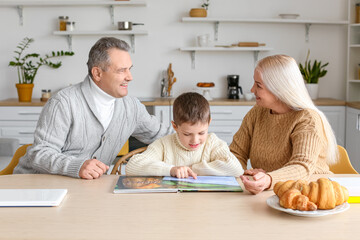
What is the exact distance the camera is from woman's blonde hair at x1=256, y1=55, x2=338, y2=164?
2.05 metres

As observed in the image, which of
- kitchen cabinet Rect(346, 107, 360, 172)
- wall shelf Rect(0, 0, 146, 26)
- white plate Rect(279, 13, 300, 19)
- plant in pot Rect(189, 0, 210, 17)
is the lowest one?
kitchen cabinet Rect(346, 107, 360, 172)

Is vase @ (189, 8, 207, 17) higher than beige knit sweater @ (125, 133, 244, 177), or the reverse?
vase @ (189, 8, 207, 17)

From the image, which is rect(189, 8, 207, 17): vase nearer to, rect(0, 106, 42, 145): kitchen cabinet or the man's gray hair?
rect(0, 106, 42, 145): kitchen cabinet

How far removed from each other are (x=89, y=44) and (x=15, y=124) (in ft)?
3.56

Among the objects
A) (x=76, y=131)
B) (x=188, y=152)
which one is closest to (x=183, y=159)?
(x=188, y=152)

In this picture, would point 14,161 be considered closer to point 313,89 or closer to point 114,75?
point 114,75

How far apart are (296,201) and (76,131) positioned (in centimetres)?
117

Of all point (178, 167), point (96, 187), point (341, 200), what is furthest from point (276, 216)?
point (96, 187)

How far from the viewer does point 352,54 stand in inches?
192

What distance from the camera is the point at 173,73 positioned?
5.01m

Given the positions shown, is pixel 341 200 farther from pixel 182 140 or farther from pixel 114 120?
pixel 114 120

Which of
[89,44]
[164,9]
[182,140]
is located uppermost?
[164,9]

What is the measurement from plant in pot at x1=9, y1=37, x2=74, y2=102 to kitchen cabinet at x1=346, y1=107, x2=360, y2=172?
2.69 metres

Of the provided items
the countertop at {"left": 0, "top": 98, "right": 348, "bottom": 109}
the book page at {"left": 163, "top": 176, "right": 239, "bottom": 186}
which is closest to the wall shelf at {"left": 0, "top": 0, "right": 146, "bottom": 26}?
the countertop at {"left": 0, "top": 98, "right": 348, "bottom": 109}
